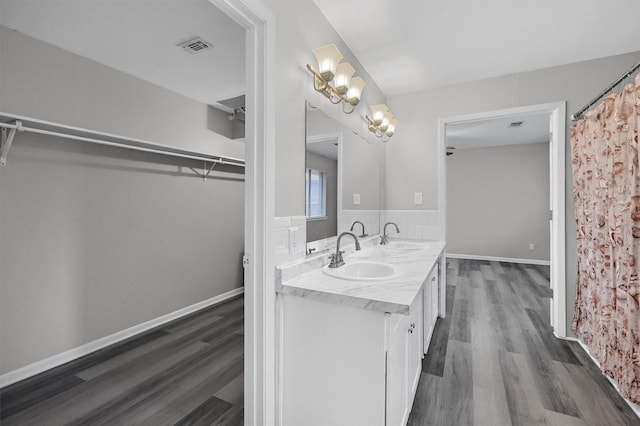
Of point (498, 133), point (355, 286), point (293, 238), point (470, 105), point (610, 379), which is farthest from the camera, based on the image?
point (498, 133)

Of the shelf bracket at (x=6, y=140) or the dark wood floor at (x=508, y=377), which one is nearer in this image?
the dark wood floor at (x=508, y=377)

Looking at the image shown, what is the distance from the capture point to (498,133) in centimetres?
519

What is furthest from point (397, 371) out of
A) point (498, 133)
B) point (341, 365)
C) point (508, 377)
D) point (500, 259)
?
point (500, 259)

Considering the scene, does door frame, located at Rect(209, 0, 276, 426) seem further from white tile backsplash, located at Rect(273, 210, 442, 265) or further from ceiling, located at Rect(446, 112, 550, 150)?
ceiling, located at Rect(446, 112, 550, 150)

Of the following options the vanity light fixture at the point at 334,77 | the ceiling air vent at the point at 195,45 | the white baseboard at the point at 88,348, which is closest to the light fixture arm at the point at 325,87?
the vanity light fixture at the point at 334,77

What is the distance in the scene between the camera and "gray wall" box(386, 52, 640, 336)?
2531mm

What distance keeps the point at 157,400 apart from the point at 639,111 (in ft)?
10.6

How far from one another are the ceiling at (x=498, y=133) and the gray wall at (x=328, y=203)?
2908 millimetres

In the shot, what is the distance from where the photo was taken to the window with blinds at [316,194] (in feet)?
5.87

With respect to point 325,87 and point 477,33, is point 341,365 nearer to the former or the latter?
point 325,87

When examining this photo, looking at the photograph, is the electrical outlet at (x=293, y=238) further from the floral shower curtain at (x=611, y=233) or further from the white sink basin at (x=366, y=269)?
the floral shower curtain at (x=611, y=233)

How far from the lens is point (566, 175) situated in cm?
258

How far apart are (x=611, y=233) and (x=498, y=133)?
12.9 ft

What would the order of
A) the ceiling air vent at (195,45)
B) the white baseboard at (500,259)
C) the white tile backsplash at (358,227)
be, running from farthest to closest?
the white baseboard at (500,259) < the ceiling air vent at (195,45) < the white tile backsplash at (358,227)
